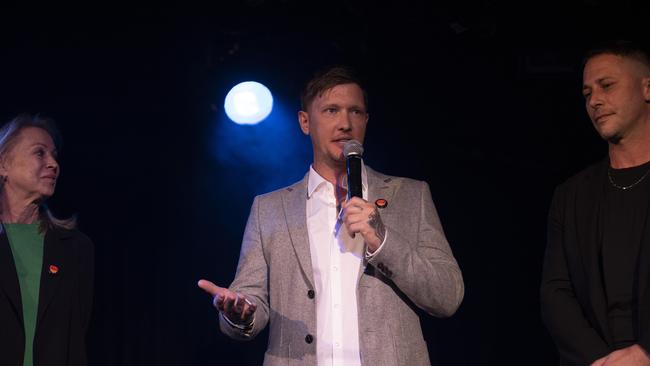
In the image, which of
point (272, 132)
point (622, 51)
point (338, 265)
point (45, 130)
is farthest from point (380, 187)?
point (272, 132)

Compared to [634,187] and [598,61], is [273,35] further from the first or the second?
[634,187]

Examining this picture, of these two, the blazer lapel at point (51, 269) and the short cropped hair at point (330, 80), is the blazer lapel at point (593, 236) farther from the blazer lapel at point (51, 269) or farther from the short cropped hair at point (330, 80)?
the blazer lapel at point (51, 269)

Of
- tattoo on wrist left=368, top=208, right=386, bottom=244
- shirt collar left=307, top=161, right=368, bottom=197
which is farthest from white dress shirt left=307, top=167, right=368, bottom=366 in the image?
tattoo on wrist left=368, top=208, right=386, bottom=244

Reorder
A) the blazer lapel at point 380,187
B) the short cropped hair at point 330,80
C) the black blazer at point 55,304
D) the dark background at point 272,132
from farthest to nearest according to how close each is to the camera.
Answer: the dark background at point 272,132, the black blazer at point 55,304, the short cropped hair at point 330,80, the blazer lapel at point 380,187

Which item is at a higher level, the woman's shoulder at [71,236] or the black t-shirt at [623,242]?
the woman's shoulder at [71,236]

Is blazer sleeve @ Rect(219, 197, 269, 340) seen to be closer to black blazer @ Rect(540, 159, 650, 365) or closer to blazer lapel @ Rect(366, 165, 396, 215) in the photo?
blazer lapel @ Rect(366, 165, 396, 215)

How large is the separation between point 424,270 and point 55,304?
5.90 ft

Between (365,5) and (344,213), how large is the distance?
2.52 m

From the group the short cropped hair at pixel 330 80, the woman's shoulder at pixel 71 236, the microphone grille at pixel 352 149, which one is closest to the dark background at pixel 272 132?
the woman's shoulder at pixel 71 236

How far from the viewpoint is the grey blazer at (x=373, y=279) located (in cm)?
273

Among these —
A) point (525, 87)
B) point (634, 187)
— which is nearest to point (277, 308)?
point (634, 187)

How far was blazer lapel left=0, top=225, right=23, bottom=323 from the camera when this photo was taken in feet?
11.2

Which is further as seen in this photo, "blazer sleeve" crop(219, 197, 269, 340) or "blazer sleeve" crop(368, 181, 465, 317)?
"blazer sleeve" crop(219, 197, 269, 340)

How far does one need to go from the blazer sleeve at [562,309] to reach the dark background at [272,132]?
5.37 ft
